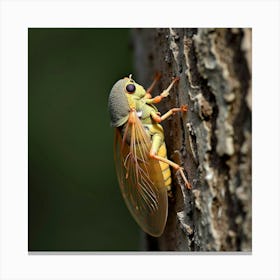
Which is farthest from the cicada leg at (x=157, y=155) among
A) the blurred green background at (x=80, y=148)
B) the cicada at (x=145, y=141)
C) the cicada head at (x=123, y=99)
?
the blurred green background at (x=80, y=148)

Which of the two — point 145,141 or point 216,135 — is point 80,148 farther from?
point 216,135

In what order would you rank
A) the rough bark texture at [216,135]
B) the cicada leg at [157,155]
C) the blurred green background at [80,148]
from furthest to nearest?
the blurred green background at [80,148], the cicada leg at [157,155], the rough bark texture at [216,135]

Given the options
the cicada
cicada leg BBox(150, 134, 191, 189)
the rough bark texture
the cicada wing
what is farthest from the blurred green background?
the rough bark texture

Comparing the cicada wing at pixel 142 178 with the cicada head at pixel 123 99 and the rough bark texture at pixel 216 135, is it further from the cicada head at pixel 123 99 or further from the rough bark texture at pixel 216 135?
the rough bark texture at pixel 216 135

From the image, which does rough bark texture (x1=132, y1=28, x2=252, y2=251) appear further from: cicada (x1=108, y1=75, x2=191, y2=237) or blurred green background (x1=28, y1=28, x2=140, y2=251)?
blurred green background (x1=28, y1=28, x2=140, y2=251)

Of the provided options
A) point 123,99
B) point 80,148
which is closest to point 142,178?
point 123,99

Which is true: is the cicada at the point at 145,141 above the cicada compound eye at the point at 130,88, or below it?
below
